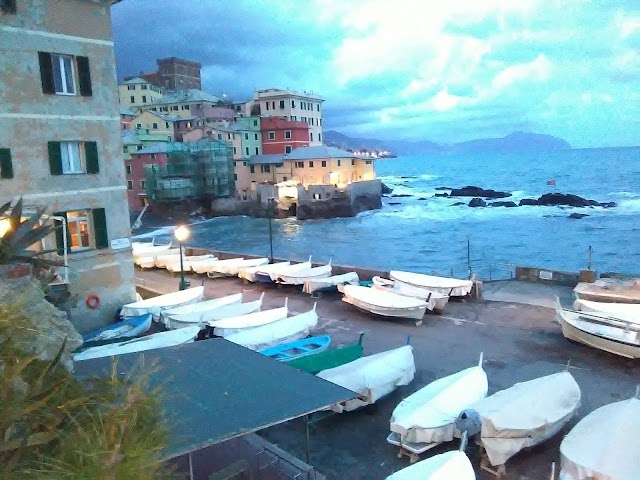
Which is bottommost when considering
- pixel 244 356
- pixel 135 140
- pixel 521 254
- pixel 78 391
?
pixel 521 254

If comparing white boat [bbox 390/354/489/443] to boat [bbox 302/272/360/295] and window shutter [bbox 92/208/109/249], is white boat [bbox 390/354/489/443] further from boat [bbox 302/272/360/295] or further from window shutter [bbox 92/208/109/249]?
window shutter [bbox 92/208/109/249]

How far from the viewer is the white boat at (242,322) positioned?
1644 cm

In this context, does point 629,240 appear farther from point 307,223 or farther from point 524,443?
point 524,443

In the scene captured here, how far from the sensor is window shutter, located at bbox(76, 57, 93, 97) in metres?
17.8

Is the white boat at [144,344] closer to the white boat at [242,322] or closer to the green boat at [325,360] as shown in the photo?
the white boat at [242,322]

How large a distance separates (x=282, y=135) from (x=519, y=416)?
258 feet

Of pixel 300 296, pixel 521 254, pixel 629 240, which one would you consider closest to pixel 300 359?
pixel 300 296

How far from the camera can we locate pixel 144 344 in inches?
580

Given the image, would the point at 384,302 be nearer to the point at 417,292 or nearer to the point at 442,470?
the point at 417,292

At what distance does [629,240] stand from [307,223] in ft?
123

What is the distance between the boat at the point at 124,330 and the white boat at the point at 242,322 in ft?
7.85

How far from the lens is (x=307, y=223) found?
69.9 m

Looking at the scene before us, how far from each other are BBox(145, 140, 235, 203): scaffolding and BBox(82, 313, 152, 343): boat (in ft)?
183

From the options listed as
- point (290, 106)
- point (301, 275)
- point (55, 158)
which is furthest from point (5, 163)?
point (290, 106)
